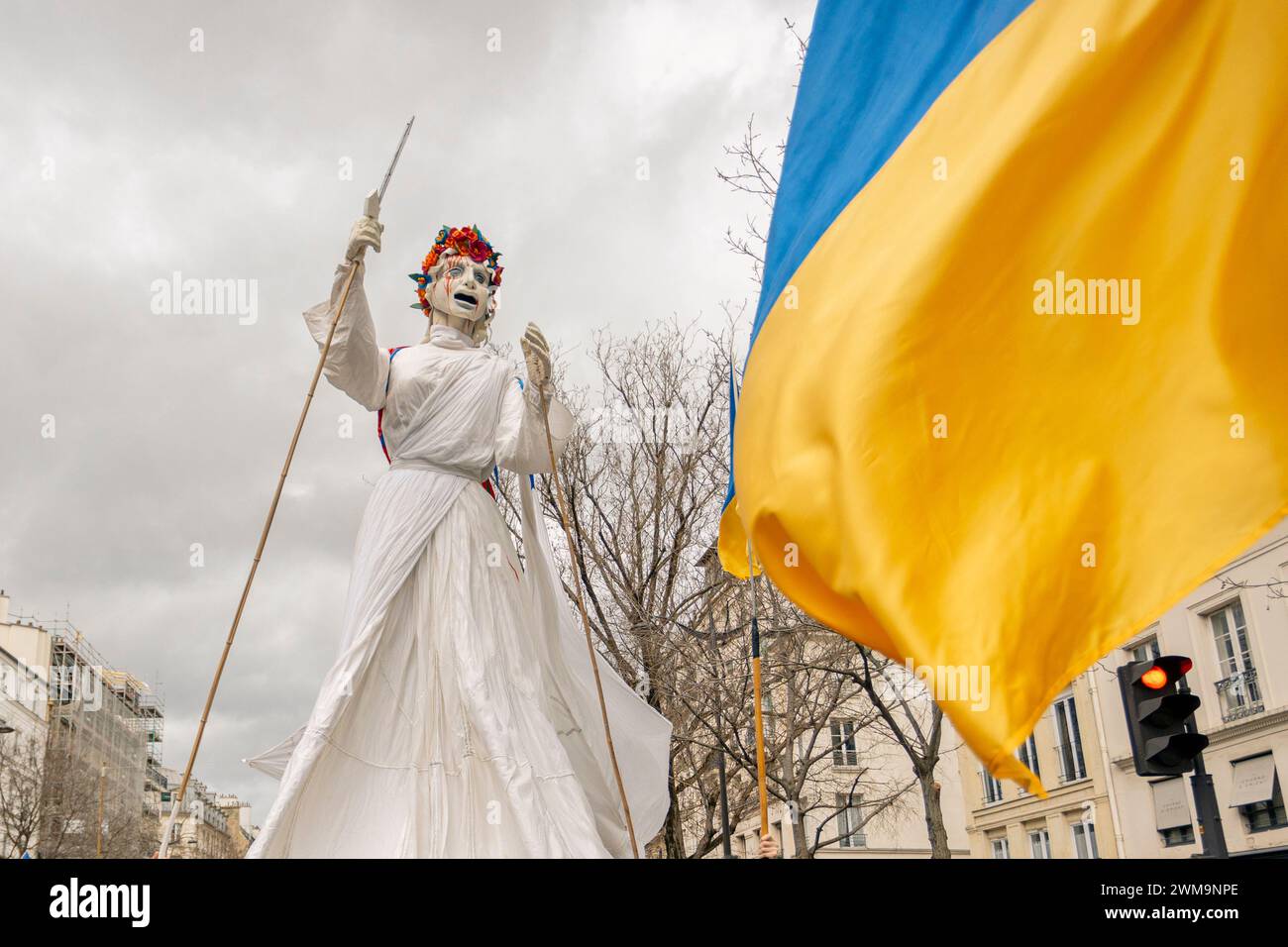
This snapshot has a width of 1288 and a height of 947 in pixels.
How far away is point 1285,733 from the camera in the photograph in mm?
22938

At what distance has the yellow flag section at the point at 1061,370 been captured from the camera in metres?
3.66

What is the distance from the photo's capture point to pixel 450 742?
5.68 m

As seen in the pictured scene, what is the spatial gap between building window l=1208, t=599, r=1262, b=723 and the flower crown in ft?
72.1

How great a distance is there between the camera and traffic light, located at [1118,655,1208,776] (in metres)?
6.95

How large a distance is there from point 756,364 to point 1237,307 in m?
1.72

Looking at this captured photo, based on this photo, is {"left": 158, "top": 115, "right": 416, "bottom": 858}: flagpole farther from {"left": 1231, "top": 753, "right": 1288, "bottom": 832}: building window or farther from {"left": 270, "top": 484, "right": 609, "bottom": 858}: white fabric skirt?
{"left": 1231, "top": 753, "right": 1288, "bottom": 832}: building window

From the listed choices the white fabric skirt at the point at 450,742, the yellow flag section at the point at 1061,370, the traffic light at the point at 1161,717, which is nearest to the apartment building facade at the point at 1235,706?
the traffic light at the point at 1161,717

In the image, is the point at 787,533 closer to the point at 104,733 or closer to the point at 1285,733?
the point at 1285,733

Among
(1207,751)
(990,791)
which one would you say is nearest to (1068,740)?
(1207,751)

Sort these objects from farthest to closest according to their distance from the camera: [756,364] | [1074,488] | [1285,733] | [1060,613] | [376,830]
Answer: [1285,733], [376,830], [756,364], [1074,488], [1060,613]
